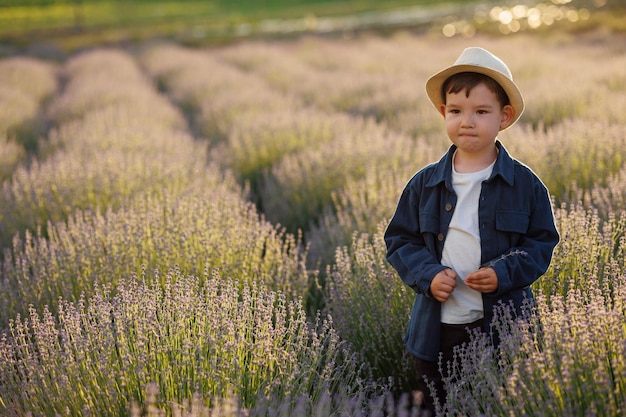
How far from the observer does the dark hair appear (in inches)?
97.5

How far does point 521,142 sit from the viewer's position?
5.27m

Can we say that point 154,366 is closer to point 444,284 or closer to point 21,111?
point 444,284

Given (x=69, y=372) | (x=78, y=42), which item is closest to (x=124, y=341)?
(x=69, y=372)

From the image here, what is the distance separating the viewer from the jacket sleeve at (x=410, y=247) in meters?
2.50

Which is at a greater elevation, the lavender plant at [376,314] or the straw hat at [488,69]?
the straw hat at [488,69]

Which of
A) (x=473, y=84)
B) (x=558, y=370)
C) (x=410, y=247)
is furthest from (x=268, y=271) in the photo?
(x=558, y=370)

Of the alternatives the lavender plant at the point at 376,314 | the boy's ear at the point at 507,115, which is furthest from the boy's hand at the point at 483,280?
the lavender plant at the point at 376,314

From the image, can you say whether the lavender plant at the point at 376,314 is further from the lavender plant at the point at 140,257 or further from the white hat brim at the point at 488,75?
the white hat brim at the point at 488,75

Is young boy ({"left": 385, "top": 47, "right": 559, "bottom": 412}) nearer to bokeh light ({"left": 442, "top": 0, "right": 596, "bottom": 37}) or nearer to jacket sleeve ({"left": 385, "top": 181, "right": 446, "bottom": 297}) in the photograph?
jacket sleeve ({"left": 385, "top": 181, "right": 446, "bottom": 297})

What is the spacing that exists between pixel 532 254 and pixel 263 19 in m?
52.7

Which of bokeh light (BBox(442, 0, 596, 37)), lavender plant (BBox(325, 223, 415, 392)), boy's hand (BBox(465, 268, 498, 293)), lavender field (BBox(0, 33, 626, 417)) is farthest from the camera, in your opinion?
bokeh light (BBox(442, 0, 596, 37))

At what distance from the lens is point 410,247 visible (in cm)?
260

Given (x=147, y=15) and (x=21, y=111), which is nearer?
(x=21, y=111)

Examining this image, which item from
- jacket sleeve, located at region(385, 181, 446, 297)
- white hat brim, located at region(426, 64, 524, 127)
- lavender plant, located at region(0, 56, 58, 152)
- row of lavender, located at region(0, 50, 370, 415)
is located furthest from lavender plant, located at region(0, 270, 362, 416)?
lavender plant, located at region(0, 56, 58, 152)
